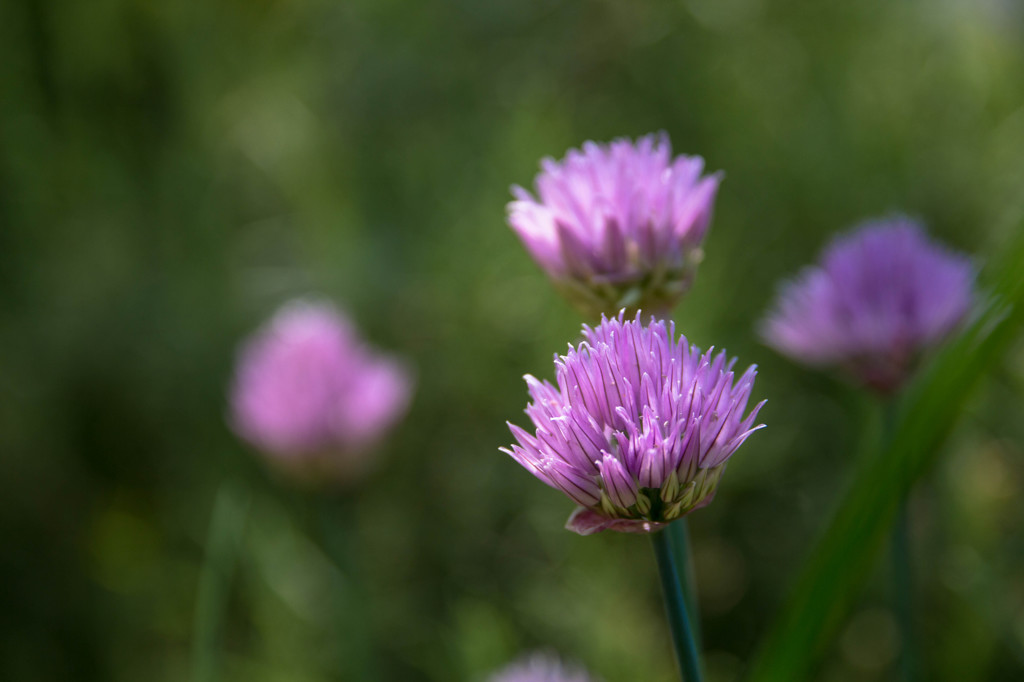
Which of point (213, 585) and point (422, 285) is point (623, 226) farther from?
point (422, 285)

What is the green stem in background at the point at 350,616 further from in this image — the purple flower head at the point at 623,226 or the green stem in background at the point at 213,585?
the purple flower head at the point at 623,226

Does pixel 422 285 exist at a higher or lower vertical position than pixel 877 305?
lower

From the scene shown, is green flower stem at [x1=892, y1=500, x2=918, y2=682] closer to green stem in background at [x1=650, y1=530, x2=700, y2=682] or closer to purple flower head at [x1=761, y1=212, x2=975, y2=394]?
purple flower head at [x1=761, y1=212, x2=975, y2=394]

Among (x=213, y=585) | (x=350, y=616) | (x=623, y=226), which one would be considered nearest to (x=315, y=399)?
(x=350, y=616)

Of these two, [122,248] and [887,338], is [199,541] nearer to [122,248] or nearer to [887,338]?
[122,248]

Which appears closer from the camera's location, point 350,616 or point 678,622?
point 678,622

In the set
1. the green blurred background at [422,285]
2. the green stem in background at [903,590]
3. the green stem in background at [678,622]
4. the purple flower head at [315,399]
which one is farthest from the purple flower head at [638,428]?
the purple flower head at [315,399]
